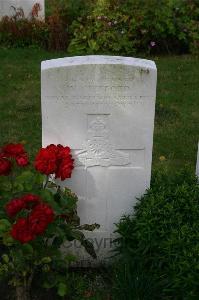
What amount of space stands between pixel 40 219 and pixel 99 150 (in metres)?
0.93

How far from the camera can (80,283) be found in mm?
3984

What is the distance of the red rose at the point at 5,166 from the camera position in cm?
343

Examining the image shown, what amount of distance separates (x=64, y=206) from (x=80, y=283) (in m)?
0.67

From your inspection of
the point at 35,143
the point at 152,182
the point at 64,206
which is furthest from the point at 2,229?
the point at 35,143

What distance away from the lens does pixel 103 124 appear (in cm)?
380

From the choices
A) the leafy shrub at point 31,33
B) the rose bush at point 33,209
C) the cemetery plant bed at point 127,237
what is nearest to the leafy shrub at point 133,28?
the leafy shrub at point 31,33

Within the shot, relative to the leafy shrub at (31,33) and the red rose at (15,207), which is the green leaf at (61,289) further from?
the leafy shrub at (31,33)

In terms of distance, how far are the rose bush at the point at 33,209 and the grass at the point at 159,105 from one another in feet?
6.75

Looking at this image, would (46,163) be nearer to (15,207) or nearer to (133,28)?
(15,207)

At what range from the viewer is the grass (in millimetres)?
5898

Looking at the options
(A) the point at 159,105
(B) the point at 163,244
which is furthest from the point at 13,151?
(A) the point at 159,105

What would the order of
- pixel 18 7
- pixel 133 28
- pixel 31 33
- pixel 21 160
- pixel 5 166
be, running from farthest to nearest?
1. pixel 18 7
2. pixel 31 33
3. pixel 133 28
4. pixel 21 160
5. pixel 5 166

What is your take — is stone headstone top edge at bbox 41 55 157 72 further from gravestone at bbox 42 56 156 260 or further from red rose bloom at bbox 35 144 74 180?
red rose bloom at bbox 35 144 74 180

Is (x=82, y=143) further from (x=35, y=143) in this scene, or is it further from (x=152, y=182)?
(x=35, y=143)
